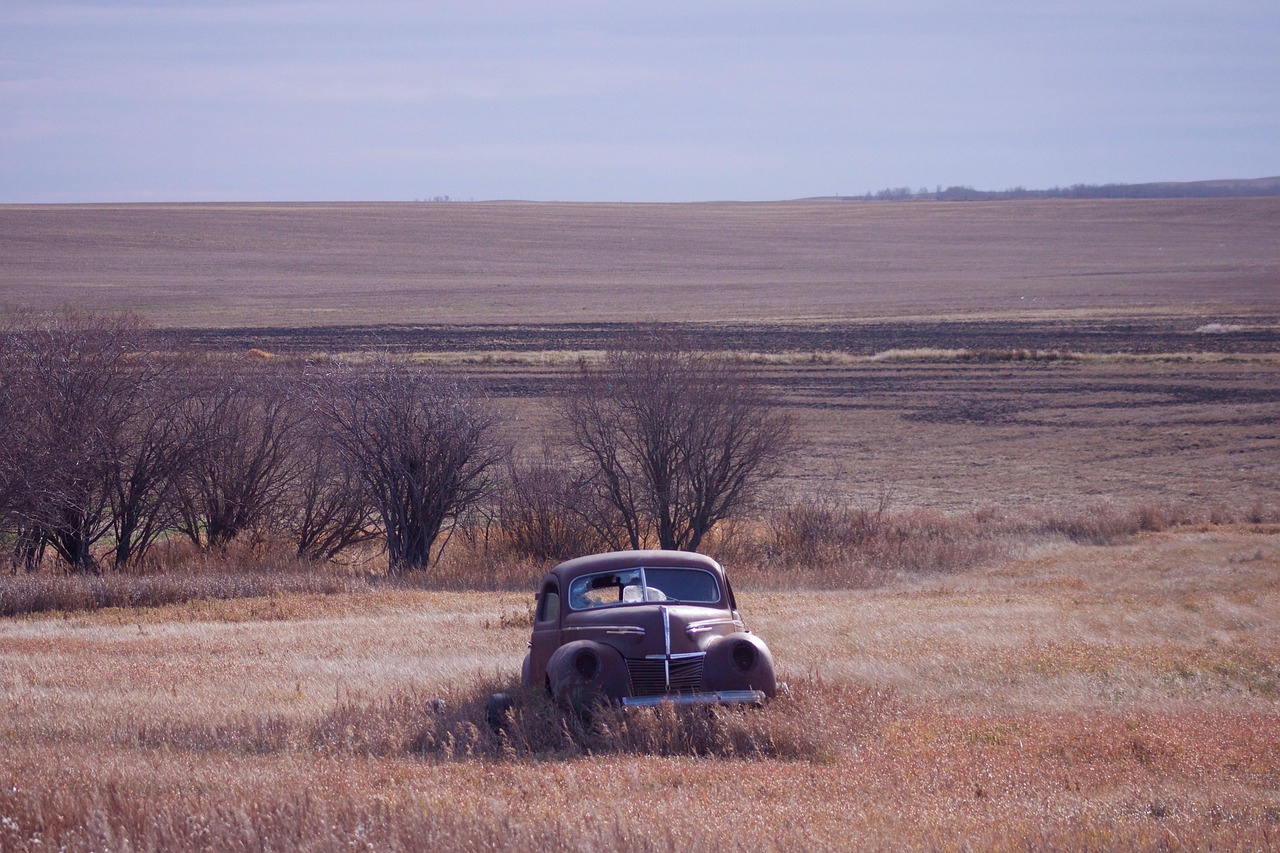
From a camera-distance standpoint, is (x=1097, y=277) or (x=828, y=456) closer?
(x=828, y=456)

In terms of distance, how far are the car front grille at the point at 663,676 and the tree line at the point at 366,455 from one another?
12.9 m

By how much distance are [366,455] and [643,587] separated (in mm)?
13047

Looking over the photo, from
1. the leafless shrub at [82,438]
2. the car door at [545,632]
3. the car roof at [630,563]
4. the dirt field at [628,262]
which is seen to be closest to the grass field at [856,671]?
the car door at [545,632]

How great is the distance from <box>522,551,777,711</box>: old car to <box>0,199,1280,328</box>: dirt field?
187ft

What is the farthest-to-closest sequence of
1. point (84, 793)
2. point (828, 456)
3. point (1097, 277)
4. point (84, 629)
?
point (1097, 277), point (828, 456), point (84, 629), point (84, 793)

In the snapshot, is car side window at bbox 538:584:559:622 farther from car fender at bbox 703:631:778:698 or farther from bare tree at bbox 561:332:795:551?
bare tree at bbox 561:332:795:551

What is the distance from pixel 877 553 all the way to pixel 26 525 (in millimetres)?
15991

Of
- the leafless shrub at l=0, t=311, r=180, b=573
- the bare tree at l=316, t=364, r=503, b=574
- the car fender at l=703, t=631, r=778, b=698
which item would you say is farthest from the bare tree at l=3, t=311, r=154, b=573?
the car fender at l=703, t=631, r=778, b=698

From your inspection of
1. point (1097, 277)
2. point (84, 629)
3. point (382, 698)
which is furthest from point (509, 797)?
point (1097, 277)

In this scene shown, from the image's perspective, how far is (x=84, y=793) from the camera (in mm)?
5629

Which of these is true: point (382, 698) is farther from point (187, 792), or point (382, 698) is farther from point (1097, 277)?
point (1097, 277)

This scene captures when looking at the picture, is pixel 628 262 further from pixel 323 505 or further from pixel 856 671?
pixel 856 671

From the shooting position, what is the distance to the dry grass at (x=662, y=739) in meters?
5.30

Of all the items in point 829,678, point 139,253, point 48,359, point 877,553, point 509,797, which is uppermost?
point 139,253
